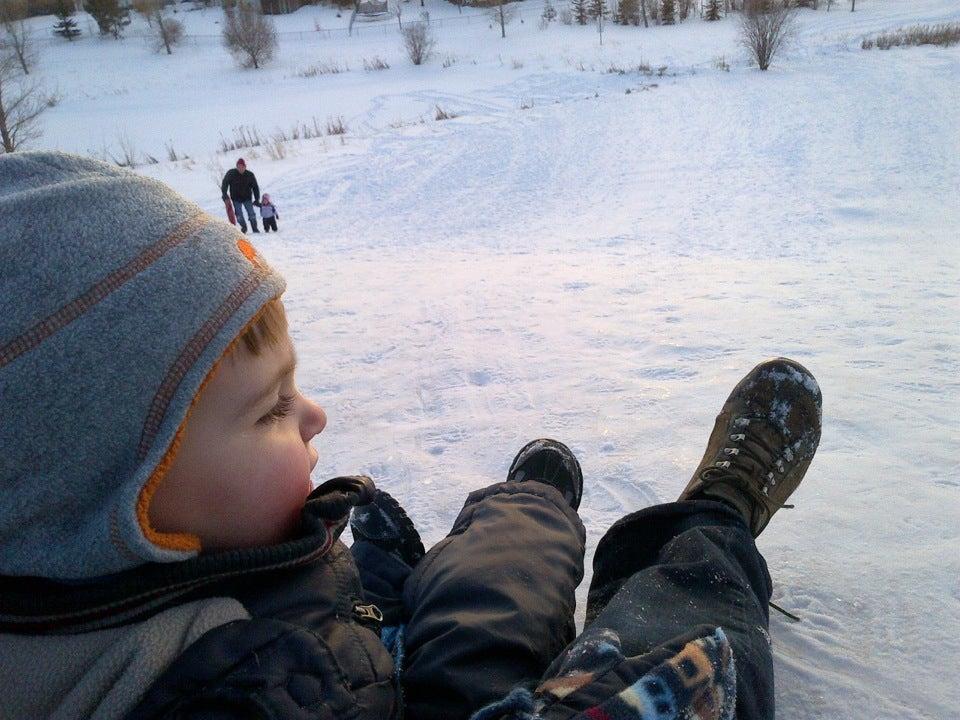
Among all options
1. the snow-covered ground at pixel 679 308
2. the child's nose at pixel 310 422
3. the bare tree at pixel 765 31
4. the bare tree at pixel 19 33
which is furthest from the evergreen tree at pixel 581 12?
the child's nose at pixel 310 422

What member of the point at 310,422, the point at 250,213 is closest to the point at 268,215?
the point at 250,213

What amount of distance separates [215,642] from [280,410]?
0.33 metres

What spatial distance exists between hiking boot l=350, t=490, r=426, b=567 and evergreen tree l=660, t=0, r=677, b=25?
26152 mm

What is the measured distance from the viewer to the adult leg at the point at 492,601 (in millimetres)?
1074

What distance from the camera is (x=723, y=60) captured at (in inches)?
628

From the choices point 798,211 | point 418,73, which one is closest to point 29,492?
point 798,211

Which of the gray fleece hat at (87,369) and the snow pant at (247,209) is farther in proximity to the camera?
the snow pant at (247,209)

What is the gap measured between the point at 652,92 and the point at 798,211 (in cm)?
852

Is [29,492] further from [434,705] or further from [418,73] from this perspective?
[418,73]

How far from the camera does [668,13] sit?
2381 cm

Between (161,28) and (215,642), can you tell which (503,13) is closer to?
(161,28)

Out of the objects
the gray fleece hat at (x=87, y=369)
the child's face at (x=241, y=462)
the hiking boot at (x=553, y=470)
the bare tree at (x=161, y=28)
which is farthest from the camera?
the bare tree at (x=161, y=28)

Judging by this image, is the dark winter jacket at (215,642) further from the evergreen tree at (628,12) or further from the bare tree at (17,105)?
the evergreen tree at (628,12)

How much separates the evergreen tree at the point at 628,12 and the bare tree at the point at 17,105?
783 inches
